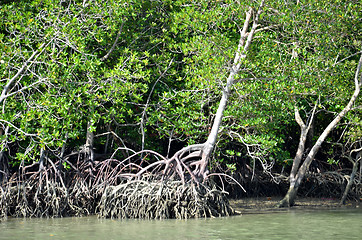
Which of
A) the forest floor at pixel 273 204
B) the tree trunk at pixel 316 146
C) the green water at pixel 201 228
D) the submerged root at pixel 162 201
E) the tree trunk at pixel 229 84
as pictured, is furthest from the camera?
the forest floor at pixel 273 204

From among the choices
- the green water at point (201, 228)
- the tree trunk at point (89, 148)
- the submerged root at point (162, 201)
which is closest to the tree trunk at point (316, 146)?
the green water at point (201, 228)

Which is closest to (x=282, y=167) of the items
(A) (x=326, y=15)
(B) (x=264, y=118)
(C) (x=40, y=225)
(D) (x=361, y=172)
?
(D) (x=361, y=172)

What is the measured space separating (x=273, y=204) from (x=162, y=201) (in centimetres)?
325

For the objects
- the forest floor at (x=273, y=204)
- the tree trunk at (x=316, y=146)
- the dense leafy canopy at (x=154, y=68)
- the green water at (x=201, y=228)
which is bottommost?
the green water at (x=201, y=228)

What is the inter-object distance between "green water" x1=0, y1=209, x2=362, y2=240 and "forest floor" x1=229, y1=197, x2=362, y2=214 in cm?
95

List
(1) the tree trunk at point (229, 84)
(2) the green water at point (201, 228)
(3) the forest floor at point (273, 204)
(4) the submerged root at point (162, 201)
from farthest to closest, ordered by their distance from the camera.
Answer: (3) the forest floor at point (273, 204)
(1) the tree trunk at point (229, 84)
(4) the submerged root at point (162, 201)
(2) the green water at point (201, 228)

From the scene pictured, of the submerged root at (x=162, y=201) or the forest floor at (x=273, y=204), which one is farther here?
the forest floor at (x=273, y=204)

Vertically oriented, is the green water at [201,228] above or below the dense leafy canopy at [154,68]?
below

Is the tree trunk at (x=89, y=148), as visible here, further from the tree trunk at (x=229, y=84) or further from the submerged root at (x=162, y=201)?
the tree trunk at (x=229, y=84)

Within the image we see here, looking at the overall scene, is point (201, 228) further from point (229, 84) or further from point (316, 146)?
point (316, 146)

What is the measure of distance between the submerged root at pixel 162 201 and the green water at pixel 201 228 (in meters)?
0.29

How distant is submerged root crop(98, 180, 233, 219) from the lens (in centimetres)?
1064

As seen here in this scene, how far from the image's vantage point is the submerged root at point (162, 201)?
419 inches

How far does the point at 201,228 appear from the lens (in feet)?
30.9
